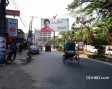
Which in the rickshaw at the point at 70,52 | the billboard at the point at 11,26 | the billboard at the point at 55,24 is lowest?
the rickshaw at the point at 70,52

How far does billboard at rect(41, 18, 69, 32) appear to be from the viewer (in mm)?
64500

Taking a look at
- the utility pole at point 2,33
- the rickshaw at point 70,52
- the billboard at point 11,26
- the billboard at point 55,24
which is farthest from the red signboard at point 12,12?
the billboard at point 55,24

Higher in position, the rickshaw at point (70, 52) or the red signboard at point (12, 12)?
the red signboard at point (12, 12)

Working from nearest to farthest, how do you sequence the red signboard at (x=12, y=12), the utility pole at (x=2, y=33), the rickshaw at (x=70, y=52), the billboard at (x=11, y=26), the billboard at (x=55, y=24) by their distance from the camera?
1. the utility pole at (x=2, y=33)
2. the billboard at (x=11, y=26)
3. the rickshaw at (x=70, y=52)
4. the red signboard at (x=12, y=12)
5. the billboard at (x=55, y=24)

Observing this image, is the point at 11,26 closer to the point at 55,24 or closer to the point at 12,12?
the point at 12,12

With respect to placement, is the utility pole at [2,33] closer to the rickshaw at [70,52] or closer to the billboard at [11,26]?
the billboard at [11,26]

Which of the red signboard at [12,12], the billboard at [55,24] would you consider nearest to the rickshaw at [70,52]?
the red signboard at [12,12]

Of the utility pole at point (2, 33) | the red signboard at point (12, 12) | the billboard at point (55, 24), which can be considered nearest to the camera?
the utility pole at point (2, 33)

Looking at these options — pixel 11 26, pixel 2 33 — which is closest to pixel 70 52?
pixel 11 26

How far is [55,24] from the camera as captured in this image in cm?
6512

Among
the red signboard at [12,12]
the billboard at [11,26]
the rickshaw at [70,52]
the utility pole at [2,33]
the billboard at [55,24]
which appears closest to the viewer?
the utility pole at [2,33]

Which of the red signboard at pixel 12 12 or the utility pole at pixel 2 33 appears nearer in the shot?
the utility pole at pixel 2 33

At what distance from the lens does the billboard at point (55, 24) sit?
2539 inches

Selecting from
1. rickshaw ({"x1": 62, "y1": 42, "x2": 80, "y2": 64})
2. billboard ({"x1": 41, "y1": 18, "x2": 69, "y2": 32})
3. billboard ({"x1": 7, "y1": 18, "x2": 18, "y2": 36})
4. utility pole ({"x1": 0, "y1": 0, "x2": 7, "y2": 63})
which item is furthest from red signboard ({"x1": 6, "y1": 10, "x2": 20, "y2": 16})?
billboard ({"x1": 41, "y1": 18, "x2": 69, "y2": 32})
